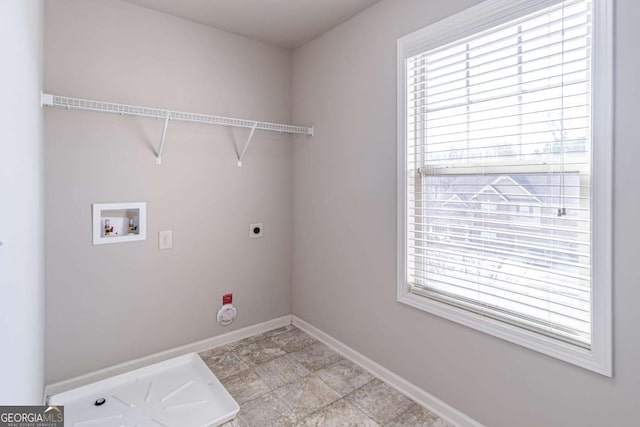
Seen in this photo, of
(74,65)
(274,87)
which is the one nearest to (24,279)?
(74,65)

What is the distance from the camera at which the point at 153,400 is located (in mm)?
2020

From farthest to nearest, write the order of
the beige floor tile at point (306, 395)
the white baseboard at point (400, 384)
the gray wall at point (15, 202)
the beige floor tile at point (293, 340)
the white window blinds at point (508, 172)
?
1. the beige floor tile at point (293, 340)
2. the beige floor tile at point (306, 395)
3. the white baseboard at point (400, 384)
4. the white window blinds at point (508, 172)
5. the gray wall at point (15, 202)

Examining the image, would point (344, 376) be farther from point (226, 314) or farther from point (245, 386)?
point (226, 314)

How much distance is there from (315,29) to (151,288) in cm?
224

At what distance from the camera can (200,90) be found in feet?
8.26

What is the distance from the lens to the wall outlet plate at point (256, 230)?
2828mm

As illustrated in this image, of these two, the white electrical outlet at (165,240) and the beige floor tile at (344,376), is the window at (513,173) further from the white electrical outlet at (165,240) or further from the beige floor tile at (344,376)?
the white electrical outlet at (165,240)

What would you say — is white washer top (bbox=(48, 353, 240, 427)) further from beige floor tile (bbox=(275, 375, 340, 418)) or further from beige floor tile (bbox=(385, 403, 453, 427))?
beige floor tile (bbox=(385, 403, 453, 427))

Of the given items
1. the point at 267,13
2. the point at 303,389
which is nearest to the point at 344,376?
the point at 303,389

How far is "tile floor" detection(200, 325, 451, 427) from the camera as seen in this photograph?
1.86 metres

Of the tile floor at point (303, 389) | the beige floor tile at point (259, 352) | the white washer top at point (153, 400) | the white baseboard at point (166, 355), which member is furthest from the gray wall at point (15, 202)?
the beige floor tile at point (259, 352)

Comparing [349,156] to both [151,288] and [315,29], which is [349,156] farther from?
[151,288]

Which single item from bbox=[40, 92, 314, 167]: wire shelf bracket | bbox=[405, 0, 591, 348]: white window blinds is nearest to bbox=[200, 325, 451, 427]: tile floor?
bbox=[405, 0, 591, 348]: white window blinds

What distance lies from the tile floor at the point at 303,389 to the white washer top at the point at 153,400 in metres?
0.09
